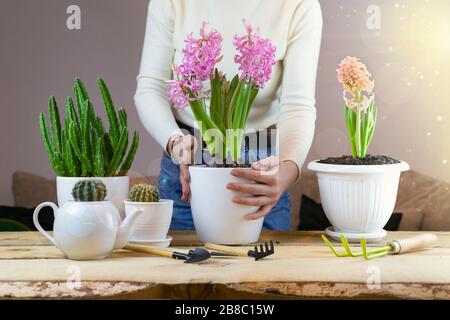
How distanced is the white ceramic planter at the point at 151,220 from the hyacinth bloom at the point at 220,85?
161 mm

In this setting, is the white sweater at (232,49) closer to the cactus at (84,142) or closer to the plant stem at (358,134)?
the plant stem at (358,134)

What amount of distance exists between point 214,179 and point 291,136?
0.33 metres

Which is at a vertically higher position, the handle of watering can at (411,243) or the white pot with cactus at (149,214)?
the white pot with cactus at (149,214)

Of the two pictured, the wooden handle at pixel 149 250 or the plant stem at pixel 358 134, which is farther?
the plant stem at pixel 358 134

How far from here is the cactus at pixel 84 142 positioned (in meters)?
1.18

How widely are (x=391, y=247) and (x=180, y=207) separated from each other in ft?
2.12

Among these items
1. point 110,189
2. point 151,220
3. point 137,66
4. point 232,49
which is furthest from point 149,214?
point 137,66

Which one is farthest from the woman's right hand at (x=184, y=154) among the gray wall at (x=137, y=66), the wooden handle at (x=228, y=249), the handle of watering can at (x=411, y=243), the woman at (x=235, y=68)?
the gray wall at (x=137, y=66)

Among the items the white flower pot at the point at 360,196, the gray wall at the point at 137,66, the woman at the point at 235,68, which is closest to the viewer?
the white flower pot at the point at 360,196

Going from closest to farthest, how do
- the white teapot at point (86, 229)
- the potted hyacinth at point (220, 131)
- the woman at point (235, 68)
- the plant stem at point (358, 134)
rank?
the white teapot at point (86, 229), the potted hyacinth at point (220, 131), the plant stem at point (358, 134), the woman at point (235, 68)

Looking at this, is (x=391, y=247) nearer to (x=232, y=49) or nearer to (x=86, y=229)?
(x=86, y=229)

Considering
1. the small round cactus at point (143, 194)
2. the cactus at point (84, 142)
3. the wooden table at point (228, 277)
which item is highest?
the cactus at point (84, 142)
